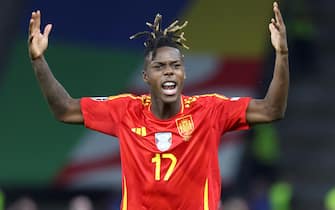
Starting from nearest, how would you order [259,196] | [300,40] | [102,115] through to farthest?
[102,115]
[259,196]
[300,40]

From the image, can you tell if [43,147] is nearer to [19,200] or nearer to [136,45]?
[19,200]

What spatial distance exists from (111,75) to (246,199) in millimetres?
2615

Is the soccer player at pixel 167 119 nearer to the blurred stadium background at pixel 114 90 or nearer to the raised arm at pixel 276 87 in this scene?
the raised arm at pixel 276 87

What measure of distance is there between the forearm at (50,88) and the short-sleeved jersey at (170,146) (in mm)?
160

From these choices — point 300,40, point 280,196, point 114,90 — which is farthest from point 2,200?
point 300,40

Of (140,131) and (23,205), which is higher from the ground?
(140,131)

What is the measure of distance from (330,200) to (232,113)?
8893 millimetres

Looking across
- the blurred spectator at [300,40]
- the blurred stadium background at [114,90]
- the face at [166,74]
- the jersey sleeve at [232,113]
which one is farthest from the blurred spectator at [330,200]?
the face at [166,74]

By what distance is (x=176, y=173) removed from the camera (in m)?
7.50

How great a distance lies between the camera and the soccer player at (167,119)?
7.48m

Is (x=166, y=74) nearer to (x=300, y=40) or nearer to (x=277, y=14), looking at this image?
(x=277, y=14)

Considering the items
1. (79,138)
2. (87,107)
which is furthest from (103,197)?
(87,107)

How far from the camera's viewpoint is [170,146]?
761 cm

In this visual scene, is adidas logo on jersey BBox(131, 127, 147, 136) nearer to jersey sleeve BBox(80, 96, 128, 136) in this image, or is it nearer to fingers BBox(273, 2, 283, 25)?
jersey sleeve BBox(80, 96, 128, 136)
